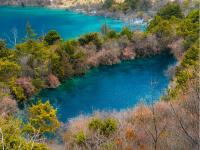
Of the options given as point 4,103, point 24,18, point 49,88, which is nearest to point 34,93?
point 49,88

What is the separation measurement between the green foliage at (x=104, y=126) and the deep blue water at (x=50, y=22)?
38697 mm

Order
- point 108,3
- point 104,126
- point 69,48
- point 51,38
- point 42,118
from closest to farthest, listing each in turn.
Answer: point 104,126 < point 42,118 < point 69,48 < point 51,38 < point 108,3

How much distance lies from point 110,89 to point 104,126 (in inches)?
628

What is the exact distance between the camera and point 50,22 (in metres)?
77.3

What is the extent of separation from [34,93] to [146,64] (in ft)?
52.0

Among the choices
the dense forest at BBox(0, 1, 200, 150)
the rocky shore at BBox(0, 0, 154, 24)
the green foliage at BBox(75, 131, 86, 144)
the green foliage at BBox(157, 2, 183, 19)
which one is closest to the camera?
the dense forest at BBox(0, 1, 200, 150)

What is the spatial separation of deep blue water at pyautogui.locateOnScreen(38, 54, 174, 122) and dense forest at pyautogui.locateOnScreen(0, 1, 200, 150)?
139cm

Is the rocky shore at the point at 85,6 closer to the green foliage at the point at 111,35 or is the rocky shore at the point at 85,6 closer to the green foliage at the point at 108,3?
the green foliage at the point at 108,3

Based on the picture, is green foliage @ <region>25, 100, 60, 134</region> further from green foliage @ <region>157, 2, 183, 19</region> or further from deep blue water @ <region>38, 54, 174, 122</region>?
green foliage @ <region>157, 2, 183, 19</region>

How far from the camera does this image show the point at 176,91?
2809 cm

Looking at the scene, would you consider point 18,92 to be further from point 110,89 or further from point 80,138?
point 80,138

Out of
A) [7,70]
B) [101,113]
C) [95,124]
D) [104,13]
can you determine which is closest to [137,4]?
[104,13]

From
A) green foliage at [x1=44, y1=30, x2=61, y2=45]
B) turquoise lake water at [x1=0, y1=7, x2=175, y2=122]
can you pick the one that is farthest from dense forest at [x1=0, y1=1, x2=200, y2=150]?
turquoise lake water at [x1=0, y1=7, x2=175, y2=122]

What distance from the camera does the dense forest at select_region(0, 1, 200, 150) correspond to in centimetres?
1645
